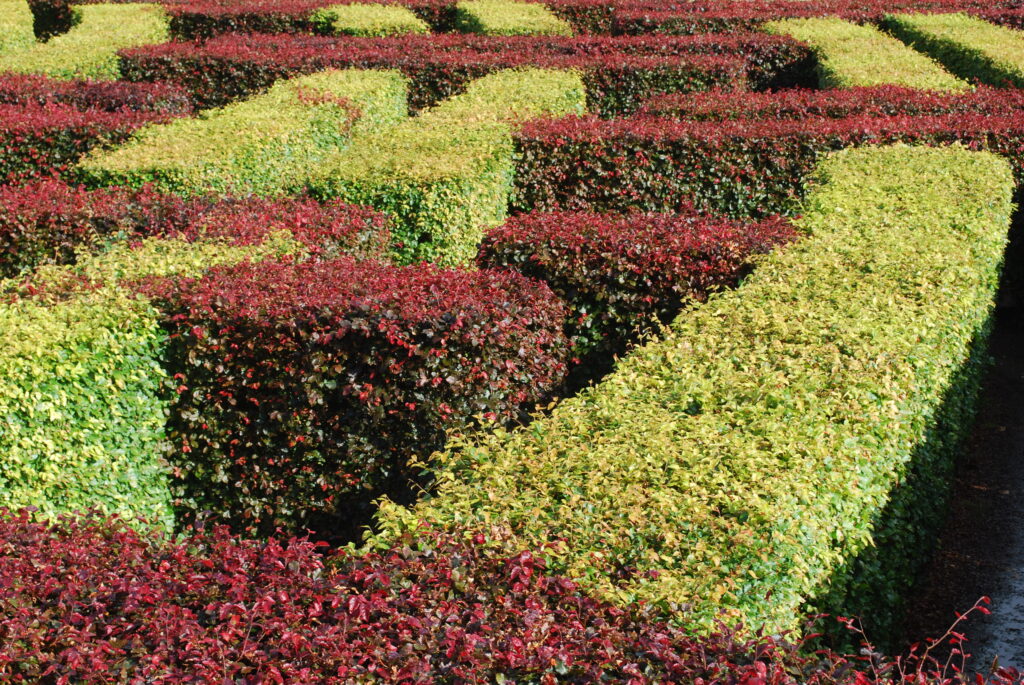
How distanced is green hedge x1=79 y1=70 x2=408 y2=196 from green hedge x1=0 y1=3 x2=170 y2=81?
5.07 meters

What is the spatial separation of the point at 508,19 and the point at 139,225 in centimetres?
1452

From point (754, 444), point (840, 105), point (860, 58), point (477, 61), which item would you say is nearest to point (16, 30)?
point (477, 61)

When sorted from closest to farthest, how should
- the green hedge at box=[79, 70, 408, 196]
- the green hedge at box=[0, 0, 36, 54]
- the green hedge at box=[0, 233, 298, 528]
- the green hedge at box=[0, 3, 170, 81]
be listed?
the green hedge at box=[0, 233, 298, 528] → the green hedge at box=[79, 70, 408, 196] → the green hedge at box=[0, 3, 170, 81] → the green hedge at box=[0, 0, 36, 54]

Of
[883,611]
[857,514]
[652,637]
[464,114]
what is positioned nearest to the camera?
[652,637]

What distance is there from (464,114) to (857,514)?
10.1 metres

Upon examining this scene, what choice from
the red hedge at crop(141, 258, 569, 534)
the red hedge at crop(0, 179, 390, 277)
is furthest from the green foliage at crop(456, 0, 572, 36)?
the red hedge at crop(141, 258, 569, 534)

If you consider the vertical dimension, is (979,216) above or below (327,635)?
above

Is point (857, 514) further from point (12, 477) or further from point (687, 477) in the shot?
point (12, 477)

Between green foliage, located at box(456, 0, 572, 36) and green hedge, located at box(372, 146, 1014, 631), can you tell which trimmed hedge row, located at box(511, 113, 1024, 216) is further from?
green foliage, located at box(456, 0, 572, 36)

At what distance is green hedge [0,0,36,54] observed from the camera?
22453 mm

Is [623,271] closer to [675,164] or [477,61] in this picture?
[675,164]

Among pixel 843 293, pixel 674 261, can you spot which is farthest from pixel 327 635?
pixel 674 261

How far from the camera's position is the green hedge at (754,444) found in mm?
5289

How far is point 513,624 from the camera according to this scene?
4.68 meters
